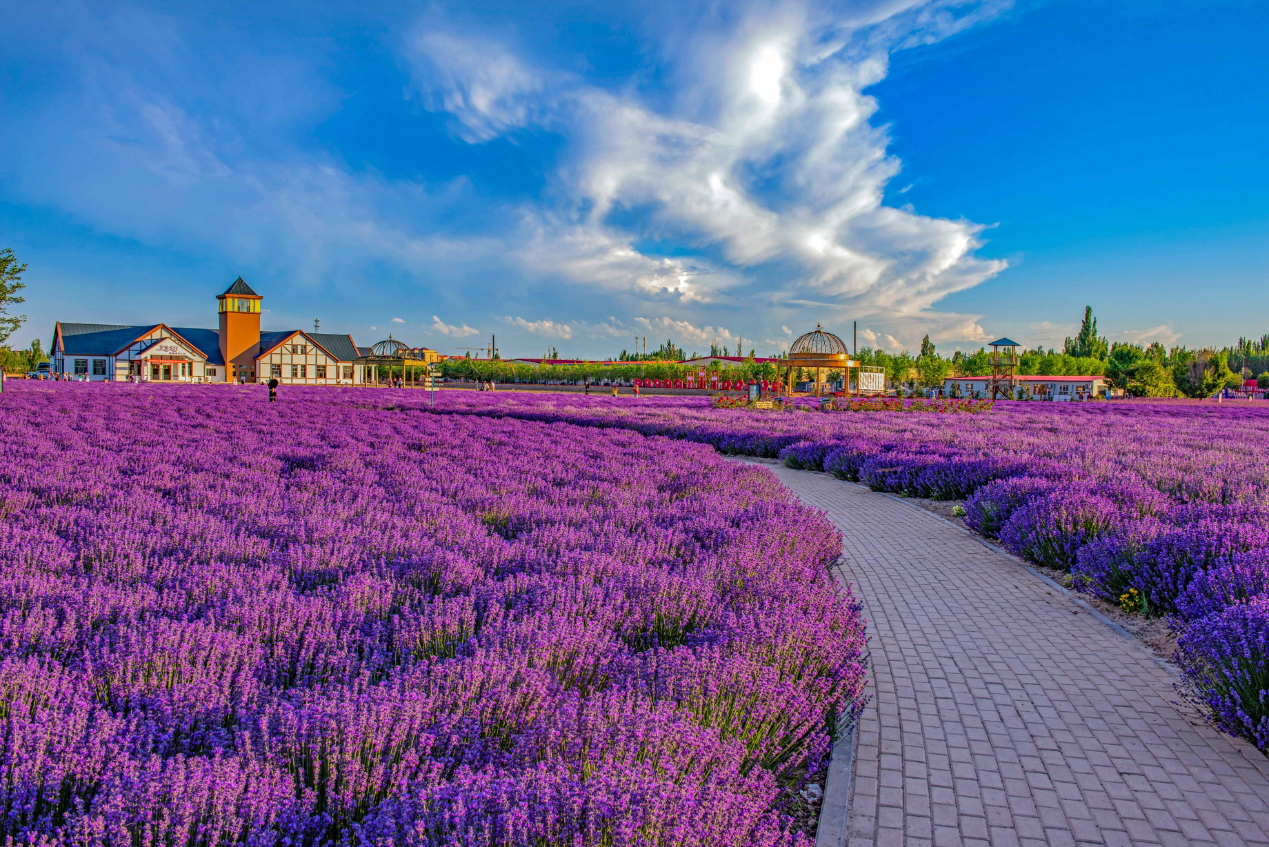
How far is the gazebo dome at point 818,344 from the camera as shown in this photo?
115ft

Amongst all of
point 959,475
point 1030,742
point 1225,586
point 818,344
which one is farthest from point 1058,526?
point 818,344

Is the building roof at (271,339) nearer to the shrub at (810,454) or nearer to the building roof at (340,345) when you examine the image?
the building roof at (340,345)

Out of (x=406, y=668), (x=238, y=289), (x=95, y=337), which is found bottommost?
(x=406, y=668)

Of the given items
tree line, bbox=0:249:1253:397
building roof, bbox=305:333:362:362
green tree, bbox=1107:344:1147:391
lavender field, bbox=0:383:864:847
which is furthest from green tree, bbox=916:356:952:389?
lavender field, bbox=0:383:864:847

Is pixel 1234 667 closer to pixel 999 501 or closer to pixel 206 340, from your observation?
pixel 999 501

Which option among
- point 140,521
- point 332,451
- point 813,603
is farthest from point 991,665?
point 332,451

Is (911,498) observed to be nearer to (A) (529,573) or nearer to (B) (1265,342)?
(A) (529,573)

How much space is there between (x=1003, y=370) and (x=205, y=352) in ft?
321

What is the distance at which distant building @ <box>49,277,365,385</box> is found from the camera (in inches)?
2506

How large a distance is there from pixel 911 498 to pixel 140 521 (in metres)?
10.6

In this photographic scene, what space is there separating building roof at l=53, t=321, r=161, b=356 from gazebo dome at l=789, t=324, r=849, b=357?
214 ft

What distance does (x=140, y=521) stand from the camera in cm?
515

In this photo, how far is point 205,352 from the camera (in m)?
68.8

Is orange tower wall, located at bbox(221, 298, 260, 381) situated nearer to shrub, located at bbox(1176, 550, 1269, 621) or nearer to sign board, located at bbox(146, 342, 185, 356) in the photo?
sign board, located at bbox(146, 342, 185, 356)
